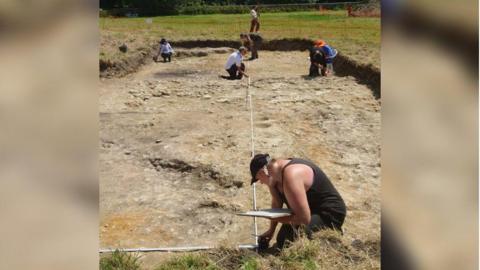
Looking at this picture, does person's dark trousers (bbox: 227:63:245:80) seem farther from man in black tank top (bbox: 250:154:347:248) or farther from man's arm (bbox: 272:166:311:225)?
man's arm (bbox: 272:166:311:225)

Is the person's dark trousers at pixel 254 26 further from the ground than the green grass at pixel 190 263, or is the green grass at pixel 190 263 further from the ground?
the person's dark trousers at pixel 254 26

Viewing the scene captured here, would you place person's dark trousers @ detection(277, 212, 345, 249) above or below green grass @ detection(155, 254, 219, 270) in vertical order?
above

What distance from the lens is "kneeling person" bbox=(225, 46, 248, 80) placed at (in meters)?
13.7

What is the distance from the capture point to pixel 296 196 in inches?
161

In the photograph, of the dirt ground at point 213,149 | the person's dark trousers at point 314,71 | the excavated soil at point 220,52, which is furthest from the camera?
the person's dark trousers at point 314,71

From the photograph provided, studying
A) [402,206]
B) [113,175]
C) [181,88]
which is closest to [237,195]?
[113,175]

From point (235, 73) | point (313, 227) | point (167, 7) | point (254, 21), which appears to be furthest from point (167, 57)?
point (167, 7)

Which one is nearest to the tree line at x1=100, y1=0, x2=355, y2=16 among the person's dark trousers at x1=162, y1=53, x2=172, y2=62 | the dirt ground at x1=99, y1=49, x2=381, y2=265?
the person's dark trousers at x1=162, y1=53, x2=172, y2=62

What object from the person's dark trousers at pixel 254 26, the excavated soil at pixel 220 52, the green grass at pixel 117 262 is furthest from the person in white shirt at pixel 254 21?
the green grass at pixel 117 262

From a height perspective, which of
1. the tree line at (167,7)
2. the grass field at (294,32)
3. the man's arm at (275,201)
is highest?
the tree line at (167,7)

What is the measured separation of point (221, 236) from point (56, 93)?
4764mm

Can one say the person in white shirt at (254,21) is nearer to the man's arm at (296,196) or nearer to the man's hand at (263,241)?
the man's hand at (263,241)

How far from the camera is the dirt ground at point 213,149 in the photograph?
5.57 metres

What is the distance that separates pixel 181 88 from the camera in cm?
1312
